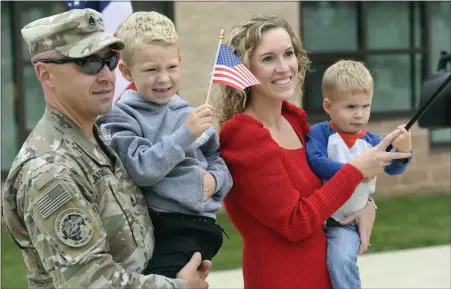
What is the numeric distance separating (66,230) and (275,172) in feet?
3.49

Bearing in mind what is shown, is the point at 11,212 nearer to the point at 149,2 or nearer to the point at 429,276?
the point at 429,276

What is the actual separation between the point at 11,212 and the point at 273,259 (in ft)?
3.81

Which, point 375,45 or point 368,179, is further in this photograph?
point 375,45

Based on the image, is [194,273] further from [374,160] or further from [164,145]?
[374,160]

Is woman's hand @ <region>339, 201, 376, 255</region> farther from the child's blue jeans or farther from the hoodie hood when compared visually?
the hoodie hood

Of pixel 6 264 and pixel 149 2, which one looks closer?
pixel 6 264

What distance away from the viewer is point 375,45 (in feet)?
41.0

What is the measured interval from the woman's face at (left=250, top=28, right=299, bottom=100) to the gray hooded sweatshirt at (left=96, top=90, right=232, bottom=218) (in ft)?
1.19

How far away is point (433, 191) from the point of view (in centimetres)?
1260

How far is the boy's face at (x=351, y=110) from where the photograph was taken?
352 centimetres

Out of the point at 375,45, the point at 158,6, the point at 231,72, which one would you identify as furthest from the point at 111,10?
the point at 375,45

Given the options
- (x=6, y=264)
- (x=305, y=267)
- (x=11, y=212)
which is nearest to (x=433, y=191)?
(x=6, y=264)

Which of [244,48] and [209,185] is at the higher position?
[244,48]

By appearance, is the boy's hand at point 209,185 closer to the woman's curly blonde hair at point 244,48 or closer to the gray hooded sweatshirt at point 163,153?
the gray hooded sweatshirt at point 163,153
